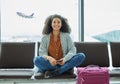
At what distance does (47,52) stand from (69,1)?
53.1 inches

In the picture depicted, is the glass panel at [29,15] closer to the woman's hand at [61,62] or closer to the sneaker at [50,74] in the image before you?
the woman's hand at [61,62]

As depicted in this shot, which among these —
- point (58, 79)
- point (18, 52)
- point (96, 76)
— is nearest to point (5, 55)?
point (18, 52)

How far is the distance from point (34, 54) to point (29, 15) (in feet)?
3.08

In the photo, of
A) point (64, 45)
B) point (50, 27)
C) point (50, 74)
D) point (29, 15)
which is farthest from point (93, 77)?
point (29, 15)

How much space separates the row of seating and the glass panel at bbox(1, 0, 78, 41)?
619mm

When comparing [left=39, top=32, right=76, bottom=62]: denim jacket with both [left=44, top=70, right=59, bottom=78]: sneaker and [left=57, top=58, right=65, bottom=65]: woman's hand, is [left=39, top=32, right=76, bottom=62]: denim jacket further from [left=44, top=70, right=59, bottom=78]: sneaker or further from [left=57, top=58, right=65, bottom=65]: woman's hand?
[left=44, top=70, right=59, bottom=78]: sneaker

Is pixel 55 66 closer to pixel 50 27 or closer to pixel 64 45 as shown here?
pixel 64 45

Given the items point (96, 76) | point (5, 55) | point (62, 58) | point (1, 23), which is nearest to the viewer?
point (96, 76)

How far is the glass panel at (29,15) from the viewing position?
186 inches

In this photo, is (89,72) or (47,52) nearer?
(89,72)

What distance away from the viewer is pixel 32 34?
15.7 ft

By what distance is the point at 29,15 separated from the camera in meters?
4.76

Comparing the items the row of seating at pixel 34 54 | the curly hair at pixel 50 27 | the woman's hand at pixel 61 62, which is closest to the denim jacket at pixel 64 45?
the curly hair at pixel 50 27

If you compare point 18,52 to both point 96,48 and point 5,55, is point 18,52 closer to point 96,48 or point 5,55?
point 5,55
